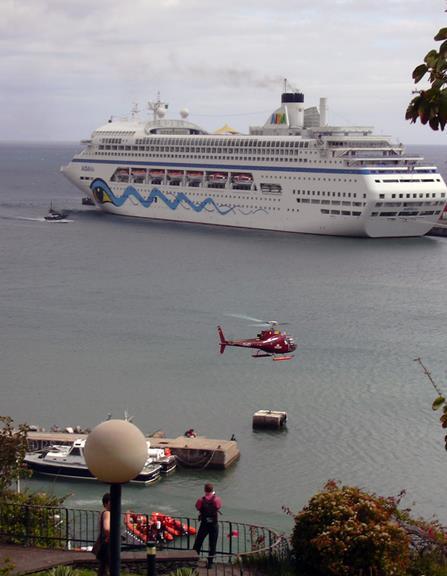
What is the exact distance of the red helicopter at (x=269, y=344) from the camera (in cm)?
2484

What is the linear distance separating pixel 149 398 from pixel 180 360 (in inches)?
133

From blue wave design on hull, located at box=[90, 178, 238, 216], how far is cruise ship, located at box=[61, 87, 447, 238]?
0.05 meters

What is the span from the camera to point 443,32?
13.7 feet

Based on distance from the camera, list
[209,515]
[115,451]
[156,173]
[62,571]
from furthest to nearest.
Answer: [156,173] → [209,515] → [62,571] → [115,451]

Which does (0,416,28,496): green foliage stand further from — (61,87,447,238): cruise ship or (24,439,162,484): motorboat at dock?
(61,87,447,238): cruise ship

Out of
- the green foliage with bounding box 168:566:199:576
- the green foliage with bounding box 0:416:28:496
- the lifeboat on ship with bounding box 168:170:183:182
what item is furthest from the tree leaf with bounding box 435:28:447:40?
the lifeboat on ship with bounding box 168:170:183:182

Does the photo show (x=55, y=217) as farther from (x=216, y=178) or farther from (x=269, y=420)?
(x=269, y=420)

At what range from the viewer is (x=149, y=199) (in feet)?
186

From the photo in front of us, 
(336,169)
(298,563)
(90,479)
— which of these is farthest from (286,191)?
(298,563)

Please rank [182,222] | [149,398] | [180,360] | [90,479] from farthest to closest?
[182,222] < [180,360] < [149,398] < [90,479]

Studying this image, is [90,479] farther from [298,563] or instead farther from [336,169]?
[336,169]

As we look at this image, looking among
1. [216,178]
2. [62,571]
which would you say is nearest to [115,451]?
[62,571]

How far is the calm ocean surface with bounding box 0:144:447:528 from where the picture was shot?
56.4 feet

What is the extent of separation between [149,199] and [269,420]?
38.1 metres
